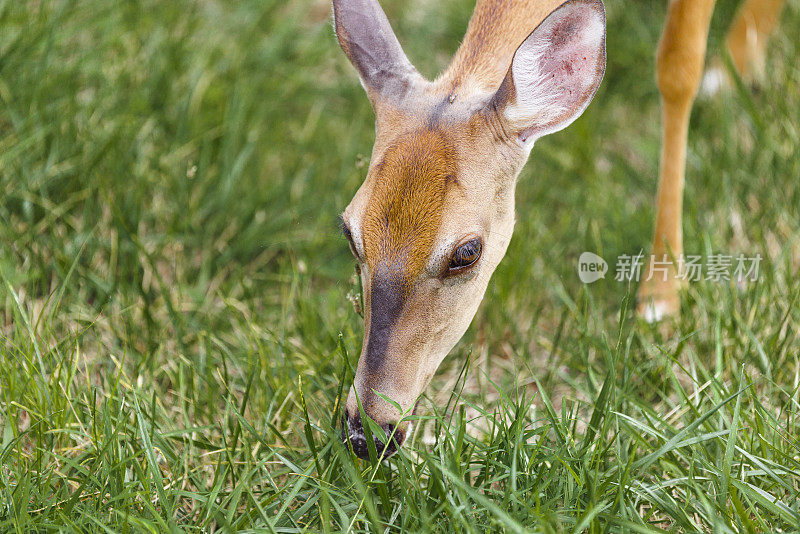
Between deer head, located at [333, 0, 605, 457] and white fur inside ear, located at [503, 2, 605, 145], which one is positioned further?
white fur inside ear, located at [503, 2, 605, 145]

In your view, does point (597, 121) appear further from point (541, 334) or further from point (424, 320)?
point (424, 320)

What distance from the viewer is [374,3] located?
3.56 metres

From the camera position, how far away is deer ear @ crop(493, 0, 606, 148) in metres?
3.10

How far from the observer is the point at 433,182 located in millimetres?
3020

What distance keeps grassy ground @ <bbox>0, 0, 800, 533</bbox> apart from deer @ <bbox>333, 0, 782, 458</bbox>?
0.25m

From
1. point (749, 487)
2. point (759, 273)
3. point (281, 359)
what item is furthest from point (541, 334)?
point (749, 487)

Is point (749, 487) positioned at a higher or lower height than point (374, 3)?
lower

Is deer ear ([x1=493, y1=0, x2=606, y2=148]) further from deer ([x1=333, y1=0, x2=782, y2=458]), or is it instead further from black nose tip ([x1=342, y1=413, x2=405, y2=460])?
black nose tip ([x1=342, y1=413, x2=405, y2=460])

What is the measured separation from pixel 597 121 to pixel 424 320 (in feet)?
10.9
